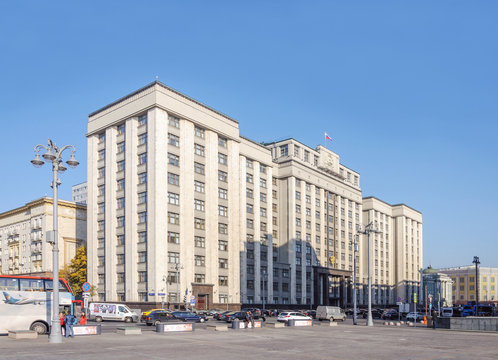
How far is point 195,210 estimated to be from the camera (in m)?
82.0

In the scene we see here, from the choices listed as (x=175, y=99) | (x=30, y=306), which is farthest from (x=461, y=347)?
(x=175, y=99)

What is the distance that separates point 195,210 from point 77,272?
23648 mm

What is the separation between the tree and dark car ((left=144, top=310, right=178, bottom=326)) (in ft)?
128

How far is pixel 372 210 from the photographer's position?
143625 mm

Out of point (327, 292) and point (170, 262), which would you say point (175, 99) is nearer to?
point (170, 262)

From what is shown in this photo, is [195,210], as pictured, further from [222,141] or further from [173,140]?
[222,141]

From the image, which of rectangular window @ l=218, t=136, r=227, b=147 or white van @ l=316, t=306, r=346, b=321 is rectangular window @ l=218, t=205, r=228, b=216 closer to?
rectangular window @ l=218, t=136, r=227, b=147

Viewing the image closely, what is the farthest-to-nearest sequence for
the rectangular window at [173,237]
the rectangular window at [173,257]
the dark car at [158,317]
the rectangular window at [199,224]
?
the rectangular window at [199,224] → the rectangular window at [173,237] → the rectangular window at [173,257] → the dark car at [158,317]

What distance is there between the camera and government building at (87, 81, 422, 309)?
252 feet

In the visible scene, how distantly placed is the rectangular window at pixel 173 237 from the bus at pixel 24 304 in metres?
39.8

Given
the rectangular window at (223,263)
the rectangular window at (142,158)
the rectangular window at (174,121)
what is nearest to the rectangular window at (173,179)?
the rectangular window at (142,158)

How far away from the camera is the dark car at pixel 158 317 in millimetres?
51812

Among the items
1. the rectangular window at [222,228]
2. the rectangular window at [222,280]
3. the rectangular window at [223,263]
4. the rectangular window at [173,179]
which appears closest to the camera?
the rectangular window at [173,179]

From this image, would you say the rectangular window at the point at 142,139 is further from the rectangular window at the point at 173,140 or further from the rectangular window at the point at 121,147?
the rectangular window at the point at 121,147
